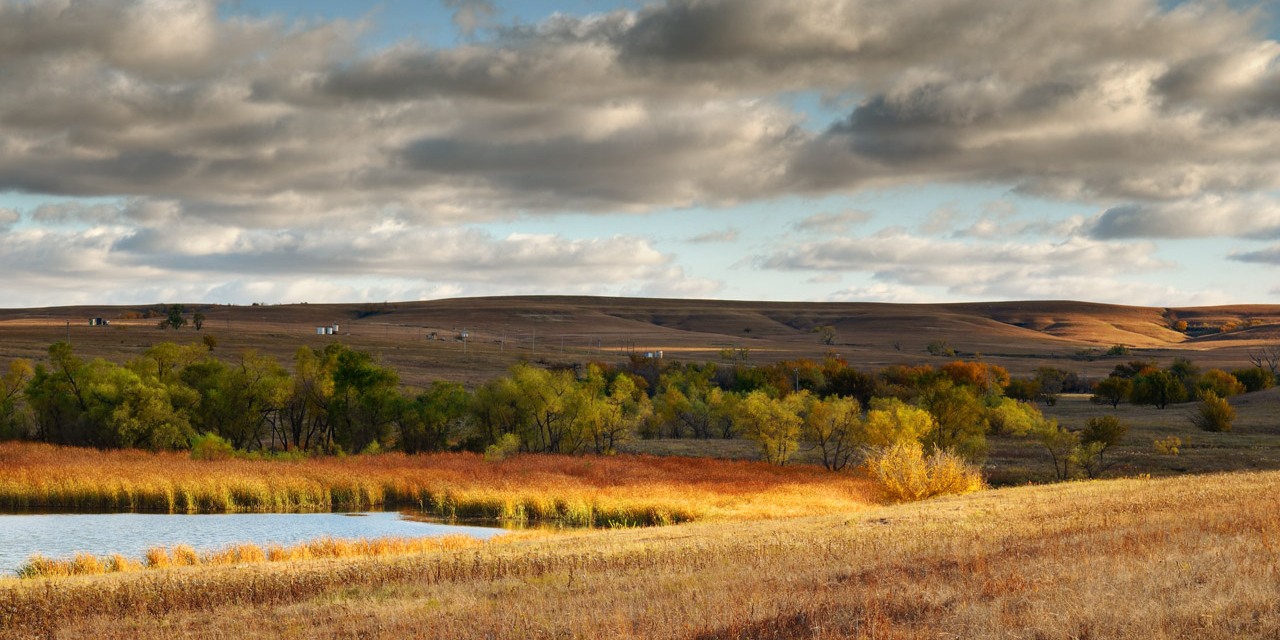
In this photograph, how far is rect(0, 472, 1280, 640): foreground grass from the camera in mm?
11359

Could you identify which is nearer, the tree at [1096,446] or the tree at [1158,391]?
the tree at [1096,446]

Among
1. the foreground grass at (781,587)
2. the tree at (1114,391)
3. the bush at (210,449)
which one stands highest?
the foreground grass at (781,587)

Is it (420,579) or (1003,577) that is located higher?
(1003,577)

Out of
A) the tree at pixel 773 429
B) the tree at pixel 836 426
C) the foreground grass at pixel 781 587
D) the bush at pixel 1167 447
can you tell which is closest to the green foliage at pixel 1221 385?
the bush at pixel 1167 447

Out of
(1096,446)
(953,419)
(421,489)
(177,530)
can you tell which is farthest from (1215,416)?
(177,530)

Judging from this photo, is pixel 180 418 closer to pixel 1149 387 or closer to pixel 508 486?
pixel 508 486

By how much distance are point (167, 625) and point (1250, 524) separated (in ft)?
62.6

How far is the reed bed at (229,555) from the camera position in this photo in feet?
77.3

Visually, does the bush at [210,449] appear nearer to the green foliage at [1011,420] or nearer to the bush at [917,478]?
the bush at [917,478]

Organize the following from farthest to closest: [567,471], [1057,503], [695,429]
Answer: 1. [695,429]
2. [567,471]
3. [1057,503]

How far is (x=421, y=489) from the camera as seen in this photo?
44.0 metres

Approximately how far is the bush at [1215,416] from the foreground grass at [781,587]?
62.4 meters

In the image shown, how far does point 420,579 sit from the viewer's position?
724 inches

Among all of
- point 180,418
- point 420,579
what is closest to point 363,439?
point 180,418
